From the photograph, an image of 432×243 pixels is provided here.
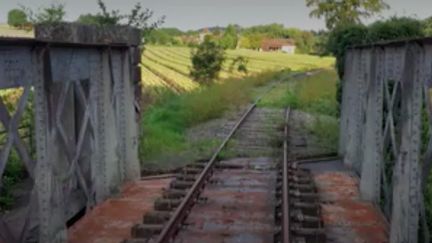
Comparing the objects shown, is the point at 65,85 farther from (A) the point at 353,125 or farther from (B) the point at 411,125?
(A) the point at 353,125

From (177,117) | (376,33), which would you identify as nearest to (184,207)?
(376,33)

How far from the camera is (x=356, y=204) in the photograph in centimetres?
933

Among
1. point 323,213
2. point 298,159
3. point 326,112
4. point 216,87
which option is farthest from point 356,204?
point 216,87

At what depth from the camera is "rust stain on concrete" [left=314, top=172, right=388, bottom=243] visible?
7.65m

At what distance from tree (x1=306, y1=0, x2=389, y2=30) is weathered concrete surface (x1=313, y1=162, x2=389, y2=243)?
40.5 meters

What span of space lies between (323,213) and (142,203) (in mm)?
2721

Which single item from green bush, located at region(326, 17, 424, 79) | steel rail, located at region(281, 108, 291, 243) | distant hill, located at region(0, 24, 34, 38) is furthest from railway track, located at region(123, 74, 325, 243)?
distant hill, located at region(0, 24, 34, 38)

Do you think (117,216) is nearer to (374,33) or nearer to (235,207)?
(235,207)

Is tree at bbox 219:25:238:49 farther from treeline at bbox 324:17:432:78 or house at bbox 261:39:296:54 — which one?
treeline at bbox 324:17:432:78

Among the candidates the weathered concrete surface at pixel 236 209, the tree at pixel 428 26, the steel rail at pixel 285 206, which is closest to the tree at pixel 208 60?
the tree at pixel 428 26

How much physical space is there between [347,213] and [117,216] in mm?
3311

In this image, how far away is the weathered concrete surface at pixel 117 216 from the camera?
24.7 ft

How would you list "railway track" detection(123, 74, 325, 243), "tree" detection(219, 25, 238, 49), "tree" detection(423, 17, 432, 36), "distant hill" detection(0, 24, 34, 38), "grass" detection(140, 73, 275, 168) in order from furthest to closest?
1. "tree" detection(219, 25, 238, 49)
2. "distant hill" detection(0, 24, 34, 38)
3. "tree" detection(423, 17, 432, 36)
4. "grass" detection(140, 73, 275, 168)
5. "railway track" detection(123, 74, 325, 243)

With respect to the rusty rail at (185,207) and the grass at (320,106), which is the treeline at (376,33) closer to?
the grass at (320,106)
